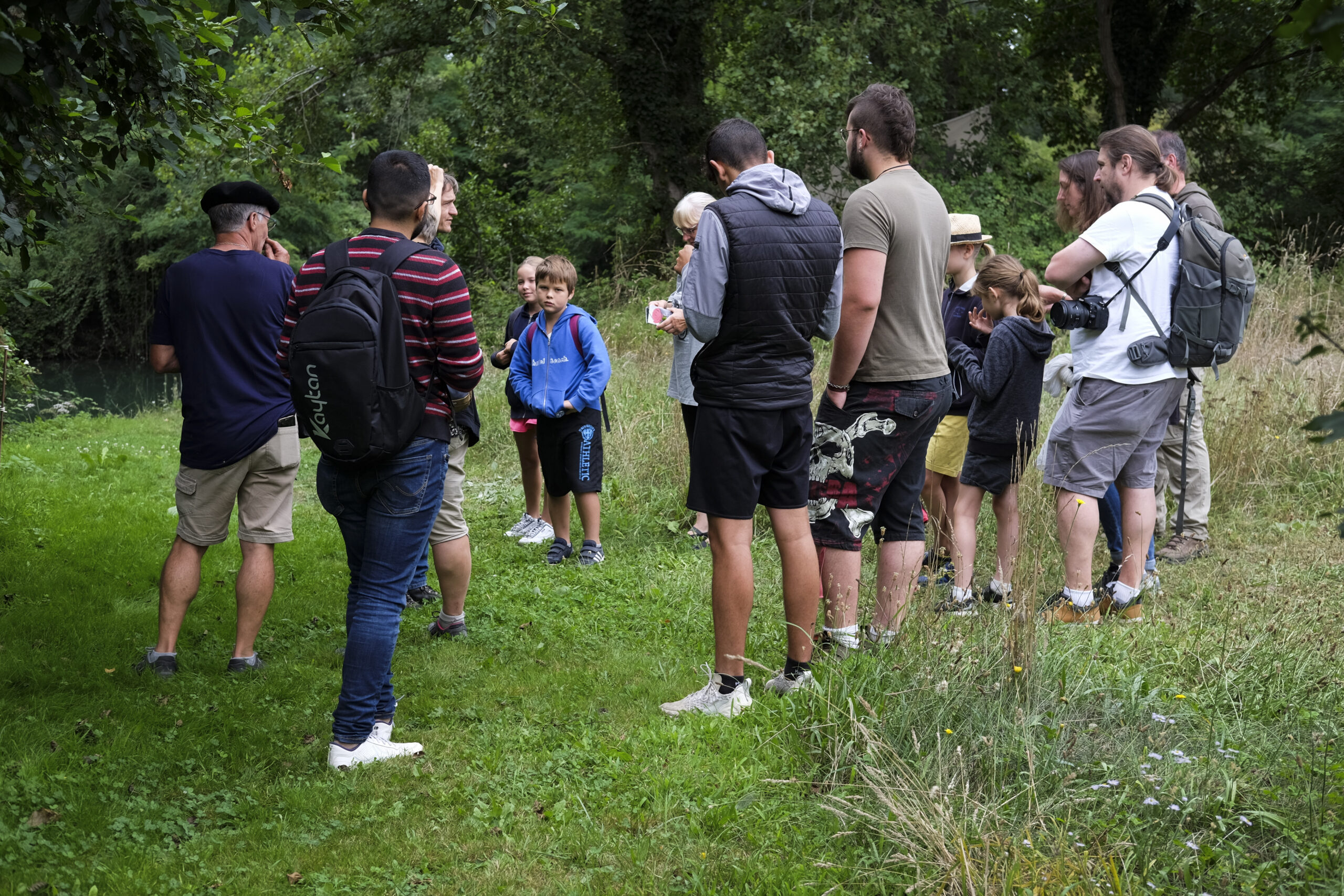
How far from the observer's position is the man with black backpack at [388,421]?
3320 millimetres

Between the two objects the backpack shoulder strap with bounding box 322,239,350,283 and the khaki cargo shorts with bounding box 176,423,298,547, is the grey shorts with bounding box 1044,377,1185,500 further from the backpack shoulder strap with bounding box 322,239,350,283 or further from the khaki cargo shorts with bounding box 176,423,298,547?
the khaki cargo shorts with bounding box 176,423,298,547

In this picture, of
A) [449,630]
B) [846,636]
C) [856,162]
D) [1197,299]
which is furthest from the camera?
[449,630]

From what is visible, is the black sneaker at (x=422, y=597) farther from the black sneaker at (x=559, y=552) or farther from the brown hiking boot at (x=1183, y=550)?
the brown hiking boot at (x=1183, y=550)

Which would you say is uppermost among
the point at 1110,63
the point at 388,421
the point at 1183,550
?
the point at 1110,63

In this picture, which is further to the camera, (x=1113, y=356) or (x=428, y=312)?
(x=1113, y=356)

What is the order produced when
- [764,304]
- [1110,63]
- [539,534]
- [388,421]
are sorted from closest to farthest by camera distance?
[388,421]
[764,304]
[539,534]
[1110,63]

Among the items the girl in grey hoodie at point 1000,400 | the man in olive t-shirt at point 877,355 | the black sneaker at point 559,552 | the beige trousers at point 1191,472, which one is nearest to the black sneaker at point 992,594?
the girl in grey hoodie at point 1000,400

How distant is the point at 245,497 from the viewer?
15.1 feet

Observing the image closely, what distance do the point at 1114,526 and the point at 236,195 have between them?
464 centimetres

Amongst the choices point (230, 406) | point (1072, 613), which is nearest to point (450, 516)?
point (230, 406)

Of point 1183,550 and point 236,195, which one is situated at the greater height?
point 236,195

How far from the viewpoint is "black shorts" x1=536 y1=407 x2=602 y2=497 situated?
20.8 ft

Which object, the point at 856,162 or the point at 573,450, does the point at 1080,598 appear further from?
the point at 573,450

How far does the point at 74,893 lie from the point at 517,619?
2688 millimetres
